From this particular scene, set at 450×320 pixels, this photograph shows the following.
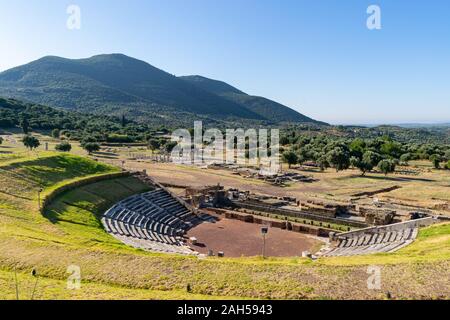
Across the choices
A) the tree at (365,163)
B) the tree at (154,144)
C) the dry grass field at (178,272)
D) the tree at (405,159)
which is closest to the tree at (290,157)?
the tree at (365,163)

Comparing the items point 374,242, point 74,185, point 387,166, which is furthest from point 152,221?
point 387,166

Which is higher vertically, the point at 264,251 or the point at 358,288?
the point at 358,288

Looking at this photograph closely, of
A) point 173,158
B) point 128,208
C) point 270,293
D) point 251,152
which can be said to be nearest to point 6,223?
point 128,208

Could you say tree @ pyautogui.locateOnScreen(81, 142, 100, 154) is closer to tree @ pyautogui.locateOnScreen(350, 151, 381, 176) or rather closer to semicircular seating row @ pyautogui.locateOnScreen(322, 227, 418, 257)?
tree @ pyautogui.locateOnScreen(350, 151, 381, 176)
